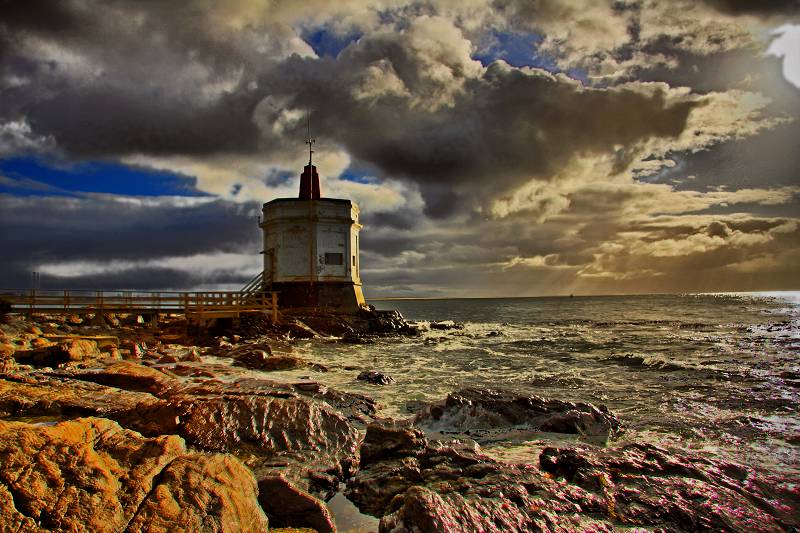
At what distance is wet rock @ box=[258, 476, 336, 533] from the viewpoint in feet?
13.7

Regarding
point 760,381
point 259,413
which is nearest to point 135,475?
point 259,413

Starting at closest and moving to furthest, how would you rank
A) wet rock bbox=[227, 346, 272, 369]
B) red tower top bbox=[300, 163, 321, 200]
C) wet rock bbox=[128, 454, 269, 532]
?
1. wet rock bbox=[128, 454, 269, 532]
2. wet rock bbox=[227, 346, 272, 369]
3. red tower top bbox=[300, 163, 321, 200]

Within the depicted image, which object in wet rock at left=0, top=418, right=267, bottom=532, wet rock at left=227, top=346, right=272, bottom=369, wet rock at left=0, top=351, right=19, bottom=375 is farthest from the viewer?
wet rock at left=227, top=346, right=272, bottom=369

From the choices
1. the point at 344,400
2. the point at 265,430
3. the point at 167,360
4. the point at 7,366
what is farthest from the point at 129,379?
the point at 167,360

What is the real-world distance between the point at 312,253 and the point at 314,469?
2567 cm

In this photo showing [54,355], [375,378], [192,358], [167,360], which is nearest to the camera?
[54,355]

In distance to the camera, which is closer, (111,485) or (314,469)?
(111,485)

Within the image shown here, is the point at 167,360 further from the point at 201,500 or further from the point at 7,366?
the point at 201,500

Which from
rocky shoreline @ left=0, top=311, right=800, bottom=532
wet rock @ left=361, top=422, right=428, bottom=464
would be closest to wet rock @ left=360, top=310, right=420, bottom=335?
rocky shoreline @ left=0, top=311, right=800, bottom=532

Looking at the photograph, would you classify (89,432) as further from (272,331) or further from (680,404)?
(272,331)

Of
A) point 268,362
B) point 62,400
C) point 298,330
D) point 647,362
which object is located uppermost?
point 62,400

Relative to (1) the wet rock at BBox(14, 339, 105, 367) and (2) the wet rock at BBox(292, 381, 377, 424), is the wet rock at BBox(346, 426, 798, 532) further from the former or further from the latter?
(1) the wet rock at BBox(14, 339, 105, 367)

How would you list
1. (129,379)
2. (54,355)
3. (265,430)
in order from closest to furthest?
(265,430) < (129,379) < (54,355)

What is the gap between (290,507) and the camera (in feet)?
13.9
